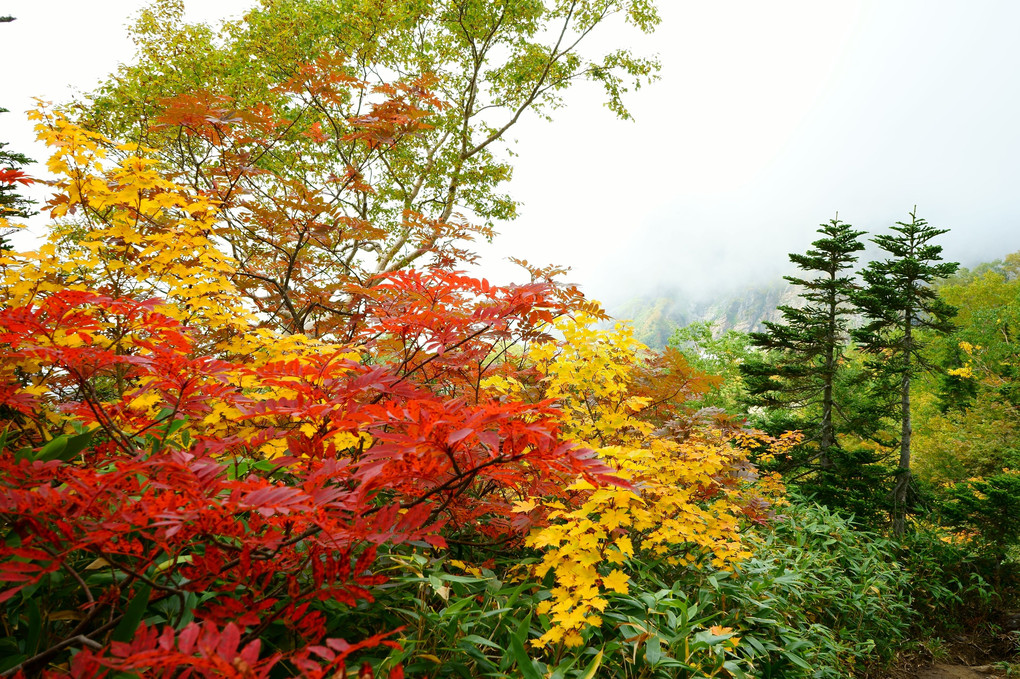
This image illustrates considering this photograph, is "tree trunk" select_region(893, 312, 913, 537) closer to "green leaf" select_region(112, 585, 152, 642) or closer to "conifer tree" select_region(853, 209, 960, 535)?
"conifer tree" select_region(853, 209, 960, 535)

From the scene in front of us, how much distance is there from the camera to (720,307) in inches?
4887

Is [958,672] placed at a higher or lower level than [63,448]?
lower

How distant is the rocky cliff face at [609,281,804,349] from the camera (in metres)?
103

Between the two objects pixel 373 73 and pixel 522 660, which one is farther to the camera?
pixel 373 73

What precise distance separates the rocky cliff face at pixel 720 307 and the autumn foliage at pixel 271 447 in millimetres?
95098

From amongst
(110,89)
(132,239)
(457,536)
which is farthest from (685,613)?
(110,89)

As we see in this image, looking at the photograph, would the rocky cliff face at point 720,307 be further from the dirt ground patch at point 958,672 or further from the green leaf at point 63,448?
the green leaf at point 63,448

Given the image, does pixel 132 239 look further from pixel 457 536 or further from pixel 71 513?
pixel 457 536

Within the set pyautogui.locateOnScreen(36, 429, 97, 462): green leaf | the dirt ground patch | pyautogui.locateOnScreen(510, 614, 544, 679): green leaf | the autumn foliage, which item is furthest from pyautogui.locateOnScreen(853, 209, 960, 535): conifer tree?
pyautogui.locateOnScreen(36, 429, 97, 462): green leaf

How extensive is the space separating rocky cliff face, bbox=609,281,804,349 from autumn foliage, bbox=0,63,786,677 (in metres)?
95.1

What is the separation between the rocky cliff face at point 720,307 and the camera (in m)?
103

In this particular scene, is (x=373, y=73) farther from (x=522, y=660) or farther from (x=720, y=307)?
(x=720, y=307)

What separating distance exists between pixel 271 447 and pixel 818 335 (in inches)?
343

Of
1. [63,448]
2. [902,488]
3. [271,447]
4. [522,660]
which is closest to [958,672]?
[902,488]
